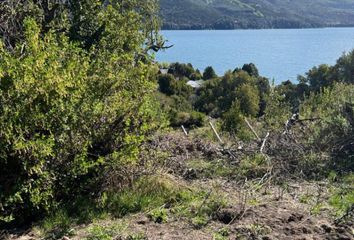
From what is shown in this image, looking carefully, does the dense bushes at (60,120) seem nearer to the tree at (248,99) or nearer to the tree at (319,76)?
the tree at (248,99)

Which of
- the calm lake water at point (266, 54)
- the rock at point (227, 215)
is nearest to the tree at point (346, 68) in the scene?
the calm lake water at point (266, 54)

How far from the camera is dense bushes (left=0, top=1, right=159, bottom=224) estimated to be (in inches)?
201

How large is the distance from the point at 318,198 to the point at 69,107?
3104 millimetres

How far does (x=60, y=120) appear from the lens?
5.54 metres

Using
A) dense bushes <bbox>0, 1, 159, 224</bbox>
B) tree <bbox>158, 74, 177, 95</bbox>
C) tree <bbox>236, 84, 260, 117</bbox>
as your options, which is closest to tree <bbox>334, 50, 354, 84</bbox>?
tree <bbox>236, 84, 260, 117</bbox>

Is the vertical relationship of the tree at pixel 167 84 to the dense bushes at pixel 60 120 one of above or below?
below

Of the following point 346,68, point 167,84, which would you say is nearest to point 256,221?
point 346,68

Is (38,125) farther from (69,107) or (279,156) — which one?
(279,156)

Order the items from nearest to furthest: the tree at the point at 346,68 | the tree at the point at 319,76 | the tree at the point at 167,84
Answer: the tree at the point at 346,68 < the tree at the point at 319,76 < the tree at the point at 167,84

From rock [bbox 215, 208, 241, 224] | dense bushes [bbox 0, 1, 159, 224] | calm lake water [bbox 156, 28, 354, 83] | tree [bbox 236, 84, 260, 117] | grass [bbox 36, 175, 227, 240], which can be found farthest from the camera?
Result: calm lake water [bbox 156, 28, 354, 83]

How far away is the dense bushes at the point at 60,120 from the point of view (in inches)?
201

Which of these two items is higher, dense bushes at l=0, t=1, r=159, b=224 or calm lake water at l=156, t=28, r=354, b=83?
dense bushes at l=0, t=1, r=159, b=224

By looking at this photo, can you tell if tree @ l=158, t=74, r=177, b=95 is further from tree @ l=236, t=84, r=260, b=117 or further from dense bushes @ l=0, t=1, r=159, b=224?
dense bushes @ l=0, t=1, r=159, b=224

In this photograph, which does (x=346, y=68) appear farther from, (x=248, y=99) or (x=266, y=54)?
(x=266, y=54)
